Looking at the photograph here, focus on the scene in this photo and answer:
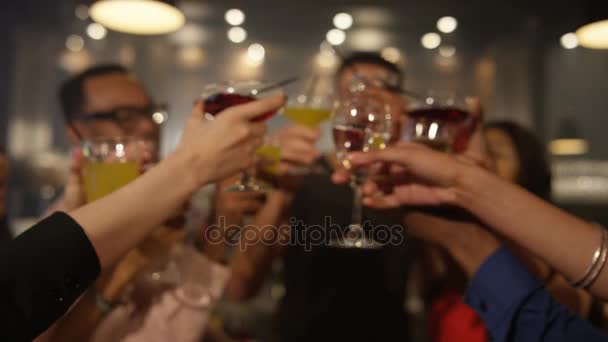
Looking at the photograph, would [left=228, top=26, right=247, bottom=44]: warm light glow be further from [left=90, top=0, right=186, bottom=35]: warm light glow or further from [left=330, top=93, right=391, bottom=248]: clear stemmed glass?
[left=330, top=93, right=391, bottom=248]: clear stemmed glass

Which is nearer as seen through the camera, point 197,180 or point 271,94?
point 197,180

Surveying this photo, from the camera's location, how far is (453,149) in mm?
1189

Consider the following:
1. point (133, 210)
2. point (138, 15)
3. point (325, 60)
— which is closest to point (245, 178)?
point (133, 210)

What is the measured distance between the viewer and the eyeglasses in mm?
1617

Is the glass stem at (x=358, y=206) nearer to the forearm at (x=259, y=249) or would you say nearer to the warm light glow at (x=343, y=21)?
the forearm at (x=259, y=249)

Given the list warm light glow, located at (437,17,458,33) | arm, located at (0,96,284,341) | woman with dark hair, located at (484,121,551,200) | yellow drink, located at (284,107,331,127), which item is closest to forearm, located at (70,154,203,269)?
arm, located at (0,96,284,341)

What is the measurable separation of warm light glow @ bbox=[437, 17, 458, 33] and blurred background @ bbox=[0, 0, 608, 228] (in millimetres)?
10

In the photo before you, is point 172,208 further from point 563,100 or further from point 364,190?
point 563,100

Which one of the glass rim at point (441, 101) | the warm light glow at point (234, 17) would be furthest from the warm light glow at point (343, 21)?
the glass rim at point (441, 101)

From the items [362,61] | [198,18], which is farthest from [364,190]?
[198,18]

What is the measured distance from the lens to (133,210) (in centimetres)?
74

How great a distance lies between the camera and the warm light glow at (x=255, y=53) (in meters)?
4.18

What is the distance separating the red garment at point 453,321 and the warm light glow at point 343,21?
3.10 metres

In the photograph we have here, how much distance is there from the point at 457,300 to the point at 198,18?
11.6 ft
